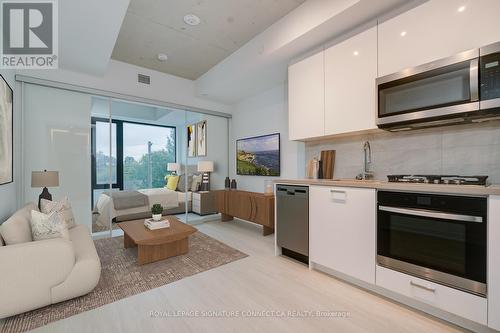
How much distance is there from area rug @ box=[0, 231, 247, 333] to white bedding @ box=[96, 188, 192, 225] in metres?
0.45

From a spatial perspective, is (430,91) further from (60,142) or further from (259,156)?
(60,142)

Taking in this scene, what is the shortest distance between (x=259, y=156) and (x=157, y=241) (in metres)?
2.52

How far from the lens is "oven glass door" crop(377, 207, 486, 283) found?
150 cm

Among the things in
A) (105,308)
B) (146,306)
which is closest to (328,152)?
(146,306)

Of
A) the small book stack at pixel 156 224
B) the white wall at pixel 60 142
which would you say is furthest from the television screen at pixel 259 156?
the white wall at pixel 60 142

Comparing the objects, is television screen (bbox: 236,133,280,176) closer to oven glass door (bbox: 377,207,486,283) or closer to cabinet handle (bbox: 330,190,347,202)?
cabinet handle (bbox: 330,190,347,202)

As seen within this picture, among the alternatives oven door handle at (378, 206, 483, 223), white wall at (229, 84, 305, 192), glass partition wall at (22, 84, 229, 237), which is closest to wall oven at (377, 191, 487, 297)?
oven door handle at (378, 206, 483, 223)

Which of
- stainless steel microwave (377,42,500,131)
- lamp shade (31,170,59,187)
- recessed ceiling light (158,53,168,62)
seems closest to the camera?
stainless steel microwave (377,42,500,131)

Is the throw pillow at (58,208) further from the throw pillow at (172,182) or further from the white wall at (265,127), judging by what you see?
the white wall at (265,127)

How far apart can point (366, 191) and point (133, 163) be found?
4188 millimetres

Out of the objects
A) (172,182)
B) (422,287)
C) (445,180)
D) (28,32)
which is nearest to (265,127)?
(172,182)

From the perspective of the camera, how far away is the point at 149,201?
4578 mm

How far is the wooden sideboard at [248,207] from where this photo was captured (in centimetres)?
372

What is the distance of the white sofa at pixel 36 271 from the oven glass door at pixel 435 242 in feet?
8.66
